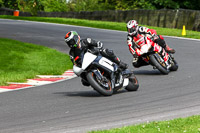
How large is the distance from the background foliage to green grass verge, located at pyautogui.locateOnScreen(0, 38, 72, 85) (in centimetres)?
579

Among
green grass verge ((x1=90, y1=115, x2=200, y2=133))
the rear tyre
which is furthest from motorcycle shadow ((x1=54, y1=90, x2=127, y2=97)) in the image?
green grass verge ((x1=90, y1=115, x2=200, y2=133))

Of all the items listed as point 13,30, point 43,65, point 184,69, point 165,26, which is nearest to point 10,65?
point 43,65

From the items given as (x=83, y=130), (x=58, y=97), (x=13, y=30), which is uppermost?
(x=83, y=130)

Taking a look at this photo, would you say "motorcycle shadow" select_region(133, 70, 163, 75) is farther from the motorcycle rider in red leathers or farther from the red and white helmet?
the red and white helmet

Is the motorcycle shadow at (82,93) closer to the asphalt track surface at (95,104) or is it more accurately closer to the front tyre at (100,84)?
the asphalt track surface at (95,104)

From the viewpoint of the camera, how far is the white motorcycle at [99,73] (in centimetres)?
902

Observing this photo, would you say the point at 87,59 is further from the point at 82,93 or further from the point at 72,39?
the point at 82,93

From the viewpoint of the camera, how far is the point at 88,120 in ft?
23.0

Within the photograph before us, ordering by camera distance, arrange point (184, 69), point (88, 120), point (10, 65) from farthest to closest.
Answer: point (10, 65) < point (184, 69) < point (88, 120)

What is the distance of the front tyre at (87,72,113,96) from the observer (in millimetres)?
8961

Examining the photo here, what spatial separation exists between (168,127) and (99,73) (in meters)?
3.22

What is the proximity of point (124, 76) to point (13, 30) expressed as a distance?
19535mm

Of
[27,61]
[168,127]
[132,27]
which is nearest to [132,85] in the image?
[132,27]

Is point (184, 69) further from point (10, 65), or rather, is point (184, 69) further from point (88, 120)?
point (88, 120)
